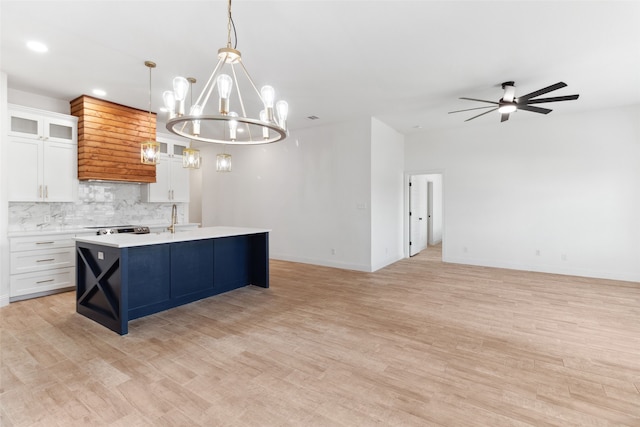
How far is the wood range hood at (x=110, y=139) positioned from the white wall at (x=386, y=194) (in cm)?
420

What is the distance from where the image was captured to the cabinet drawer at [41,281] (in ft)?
13.6

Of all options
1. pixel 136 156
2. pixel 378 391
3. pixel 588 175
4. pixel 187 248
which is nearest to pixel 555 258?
pixel 588 175

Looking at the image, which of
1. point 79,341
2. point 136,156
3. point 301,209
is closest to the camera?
point 79,341

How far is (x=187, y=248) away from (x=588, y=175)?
6.85 meters

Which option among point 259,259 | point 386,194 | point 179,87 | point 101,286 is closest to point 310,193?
point 386,194

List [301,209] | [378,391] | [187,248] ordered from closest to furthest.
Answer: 1. [378,391]
2. [187,248]
3. [301,209]

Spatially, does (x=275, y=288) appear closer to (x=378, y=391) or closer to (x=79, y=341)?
(x=79, y=341)

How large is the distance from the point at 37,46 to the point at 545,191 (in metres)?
7.94

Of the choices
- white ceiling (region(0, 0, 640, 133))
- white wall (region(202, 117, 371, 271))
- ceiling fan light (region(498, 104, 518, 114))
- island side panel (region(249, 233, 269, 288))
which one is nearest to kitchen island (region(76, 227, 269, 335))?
island side panel (region(249, 233, 269, 288))

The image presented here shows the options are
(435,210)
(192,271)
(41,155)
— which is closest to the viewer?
(192,271)

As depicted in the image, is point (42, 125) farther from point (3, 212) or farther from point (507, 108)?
point (507, 108)

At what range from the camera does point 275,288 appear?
4.80 metres

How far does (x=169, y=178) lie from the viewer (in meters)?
6.16

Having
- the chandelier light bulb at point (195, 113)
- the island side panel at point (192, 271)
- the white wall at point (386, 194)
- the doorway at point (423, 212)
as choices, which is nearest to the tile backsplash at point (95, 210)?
the island side panel at point (192, 271)
